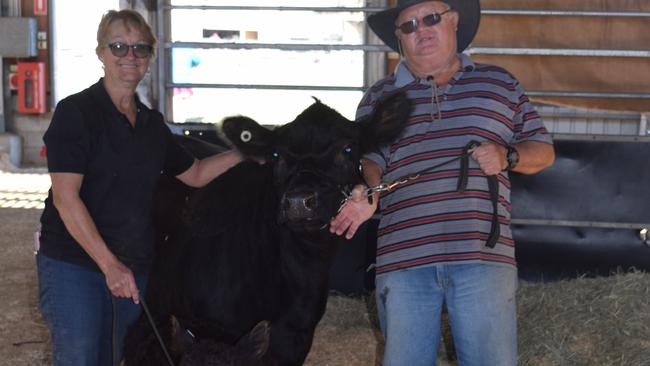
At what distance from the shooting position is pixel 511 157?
2.98m

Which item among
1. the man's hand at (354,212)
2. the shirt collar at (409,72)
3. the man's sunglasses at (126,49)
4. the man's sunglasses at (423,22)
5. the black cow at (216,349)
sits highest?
the man's sunglasses at (423,22)

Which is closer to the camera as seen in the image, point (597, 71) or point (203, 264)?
point (203, 264)

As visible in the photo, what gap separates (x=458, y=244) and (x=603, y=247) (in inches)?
154

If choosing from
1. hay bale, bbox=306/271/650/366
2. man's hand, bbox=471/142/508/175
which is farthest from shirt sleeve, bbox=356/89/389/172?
hay bale, bbox=306/271/650/366

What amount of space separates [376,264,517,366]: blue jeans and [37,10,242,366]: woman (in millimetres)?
983

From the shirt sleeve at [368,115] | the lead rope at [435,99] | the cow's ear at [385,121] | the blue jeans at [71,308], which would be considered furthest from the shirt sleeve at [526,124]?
the blue jeans at [71,308]

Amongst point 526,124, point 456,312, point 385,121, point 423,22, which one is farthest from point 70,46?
point 456,312

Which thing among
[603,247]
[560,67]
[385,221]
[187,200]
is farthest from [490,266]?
[560,67]

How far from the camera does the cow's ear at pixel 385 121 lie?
3.25m

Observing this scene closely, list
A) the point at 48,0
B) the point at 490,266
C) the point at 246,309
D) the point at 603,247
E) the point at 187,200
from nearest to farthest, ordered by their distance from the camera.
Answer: the point at 490,266
the point at 246,309
the point at 187,200
the point at 603,247
the point at 48,0

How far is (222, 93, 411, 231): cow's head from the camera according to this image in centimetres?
328

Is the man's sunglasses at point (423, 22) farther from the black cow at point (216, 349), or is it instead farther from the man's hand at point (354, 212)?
the black cow at point (216, 349)

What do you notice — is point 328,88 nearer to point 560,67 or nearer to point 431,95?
point 560,67

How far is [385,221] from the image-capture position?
3250 millimetres
